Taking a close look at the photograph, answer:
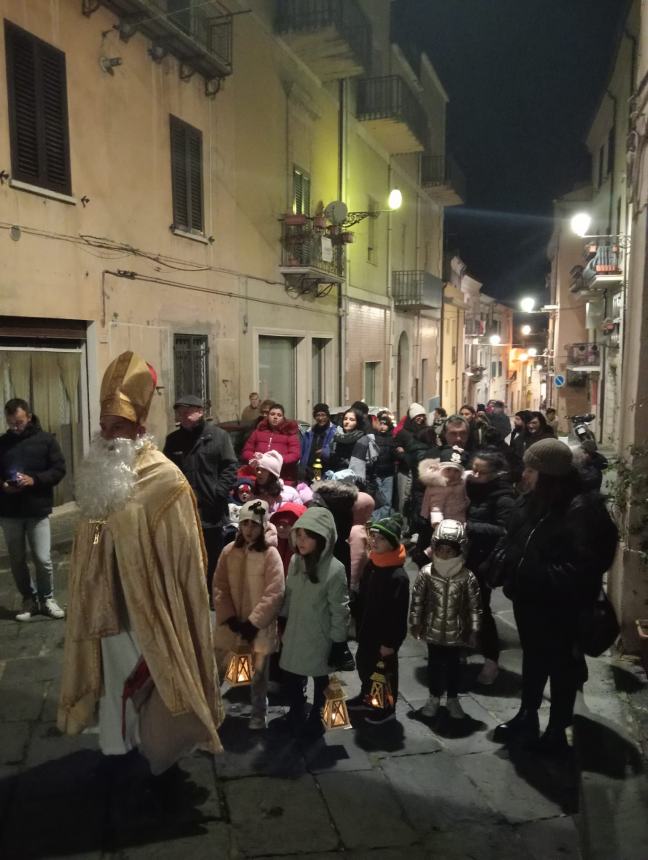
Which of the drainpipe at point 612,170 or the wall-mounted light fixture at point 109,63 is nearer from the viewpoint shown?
the wall-mounted light fixture at point 109,63

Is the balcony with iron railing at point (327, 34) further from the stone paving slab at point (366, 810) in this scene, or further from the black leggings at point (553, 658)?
the stone paving slab at point (366, 810)

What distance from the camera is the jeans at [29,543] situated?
5.64 m

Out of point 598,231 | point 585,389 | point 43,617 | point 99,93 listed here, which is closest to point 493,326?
point 585,389

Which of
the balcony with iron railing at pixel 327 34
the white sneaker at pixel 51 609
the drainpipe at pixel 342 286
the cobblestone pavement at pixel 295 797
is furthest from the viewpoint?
the drainpipe at pixel 342 286

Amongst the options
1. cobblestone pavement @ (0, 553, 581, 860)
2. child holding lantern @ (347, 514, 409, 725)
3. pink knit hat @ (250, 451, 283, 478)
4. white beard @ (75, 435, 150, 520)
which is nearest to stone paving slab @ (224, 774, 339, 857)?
cobblestone pavement @ (0, 553, 581, 860)

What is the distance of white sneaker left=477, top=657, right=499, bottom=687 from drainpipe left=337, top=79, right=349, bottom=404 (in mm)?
12701

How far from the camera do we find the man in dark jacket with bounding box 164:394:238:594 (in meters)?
5.84

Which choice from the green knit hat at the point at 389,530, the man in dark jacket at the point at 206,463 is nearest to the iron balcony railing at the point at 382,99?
the man in dark jacket at the point at 206,463

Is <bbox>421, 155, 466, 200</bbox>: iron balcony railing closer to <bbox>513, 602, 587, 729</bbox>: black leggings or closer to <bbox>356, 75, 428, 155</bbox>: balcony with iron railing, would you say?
<bbox>356, 75, 428, 155</bbox>: balcony with iron railing

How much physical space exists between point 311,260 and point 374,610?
11349 millimetres

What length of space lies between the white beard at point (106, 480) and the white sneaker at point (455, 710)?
2.54m

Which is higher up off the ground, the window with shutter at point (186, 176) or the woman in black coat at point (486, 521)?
the window with shutter at point (186, 176)

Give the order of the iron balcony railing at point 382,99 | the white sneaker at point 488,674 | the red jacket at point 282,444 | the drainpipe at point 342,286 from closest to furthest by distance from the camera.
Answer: the white sneaker at point 488,674, the red jacket at point 282,444, the drainpipe at point 342,286, the iron balcony railing at point 382,99

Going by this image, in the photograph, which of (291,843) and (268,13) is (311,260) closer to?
(268,13)
